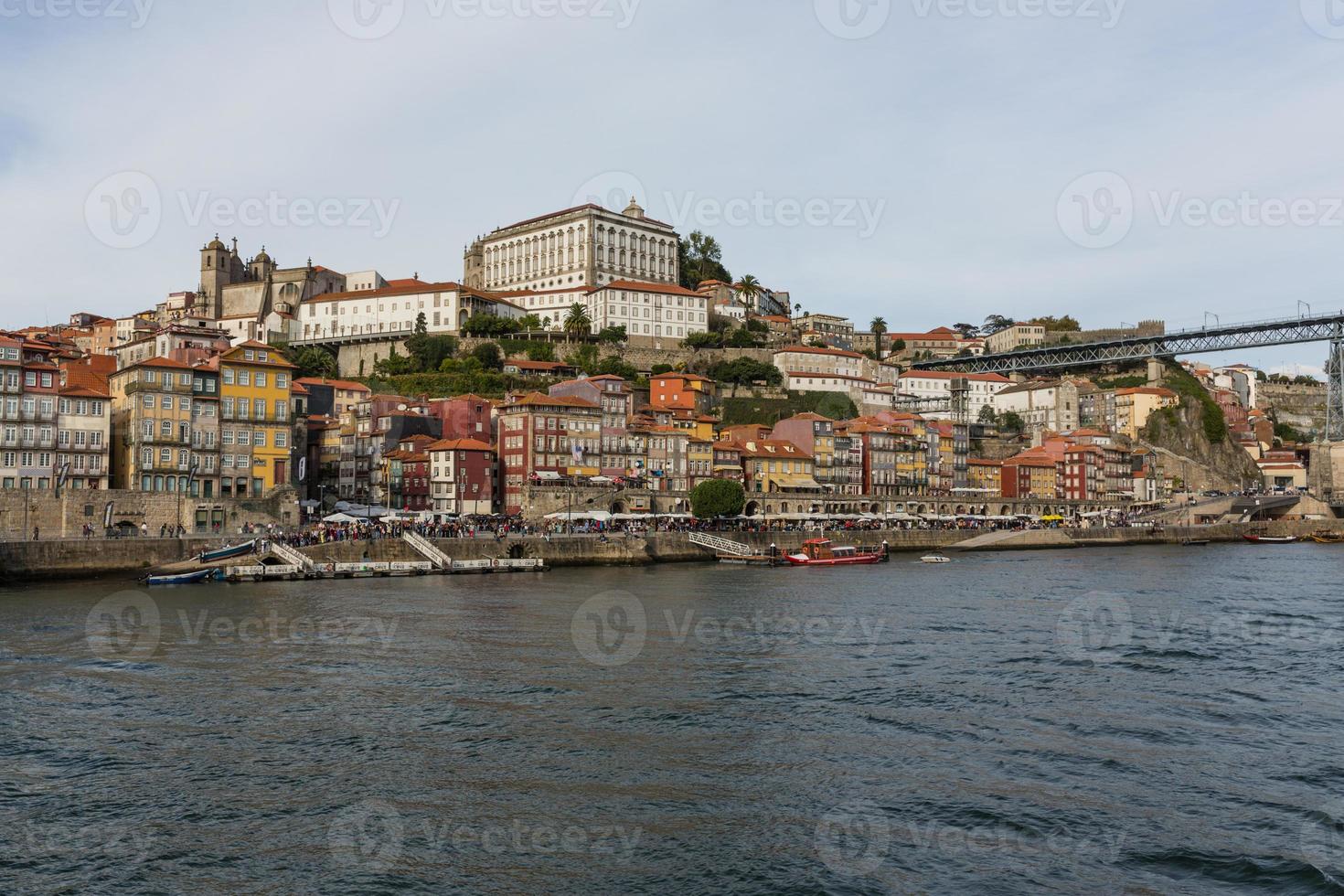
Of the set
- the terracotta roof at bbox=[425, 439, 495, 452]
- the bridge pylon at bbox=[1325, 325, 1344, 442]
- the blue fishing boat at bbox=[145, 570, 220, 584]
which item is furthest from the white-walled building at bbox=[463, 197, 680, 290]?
the blue fishing boat at bbox=[145, 570, 220, 584]

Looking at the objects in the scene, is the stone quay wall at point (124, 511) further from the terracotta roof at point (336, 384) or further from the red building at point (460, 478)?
the terracotta roof at point (336, 384)

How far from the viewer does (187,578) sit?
47.0 meters

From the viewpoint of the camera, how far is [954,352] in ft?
496

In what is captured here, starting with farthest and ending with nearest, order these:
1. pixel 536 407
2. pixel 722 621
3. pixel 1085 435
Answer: pixel 1085 435 < pixel 536 407 < pixel 722 621

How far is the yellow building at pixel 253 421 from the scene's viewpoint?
59938mm

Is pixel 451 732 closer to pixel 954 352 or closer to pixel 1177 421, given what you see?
pixel 1177 421

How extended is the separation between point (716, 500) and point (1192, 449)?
76.1 m

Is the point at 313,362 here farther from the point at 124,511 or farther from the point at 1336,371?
the point at 1336,371

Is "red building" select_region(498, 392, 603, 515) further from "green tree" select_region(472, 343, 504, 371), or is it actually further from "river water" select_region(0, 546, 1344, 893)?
"river water" select_region(0, 546, 1344, 893)

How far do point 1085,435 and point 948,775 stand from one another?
10653 cm

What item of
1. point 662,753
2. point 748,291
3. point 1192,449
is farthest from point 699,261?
point 662,753

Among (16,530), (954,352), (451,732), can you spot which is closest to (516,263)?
(954,352)

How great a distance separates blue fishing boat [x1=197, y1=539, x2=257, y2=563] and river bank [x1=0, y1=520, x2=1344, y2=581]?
4.32ft

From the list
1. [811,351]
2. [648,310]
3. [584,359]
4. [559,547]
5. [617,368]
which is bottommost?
[559,547]
